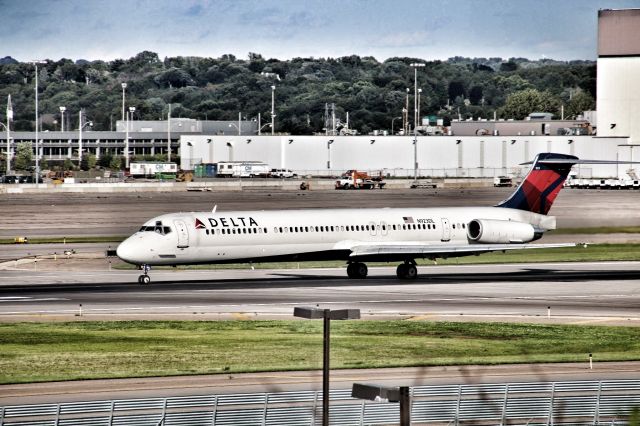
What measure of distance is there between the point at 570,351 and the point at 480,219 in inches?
1248

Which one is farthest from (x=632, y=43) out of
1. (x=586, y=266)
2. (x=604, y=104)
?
(x=586, y=266)

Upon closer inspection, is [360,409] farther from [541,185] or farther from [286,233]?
[541,185]

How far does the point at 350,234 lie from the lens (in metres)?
82.0

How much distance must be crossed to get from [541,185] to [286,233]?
20.8m

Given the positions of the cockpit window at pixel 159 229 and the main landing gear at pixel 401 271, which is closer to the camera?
the cockpit window at pixel 159 229

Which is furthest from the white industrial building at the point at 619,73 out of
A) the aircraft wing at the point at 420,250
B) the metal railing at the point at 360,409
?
the metal railing at the point at 360,409

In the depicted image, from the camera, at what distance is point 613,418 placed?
39.6 metres

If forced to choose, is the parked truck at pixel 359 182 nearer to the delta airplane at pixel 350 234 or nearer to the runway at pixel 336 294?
the runway at pixel 336 294

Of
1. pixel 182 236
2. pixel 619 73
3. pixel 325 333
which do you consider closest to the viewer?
pixel 325 333

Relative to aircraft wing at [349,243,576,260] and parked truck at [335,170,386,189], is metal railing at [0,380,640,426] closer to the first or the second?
aircraft wing at [349,243,576,260]

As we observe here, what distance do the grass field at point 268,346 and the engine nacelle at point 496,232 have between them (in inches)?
932

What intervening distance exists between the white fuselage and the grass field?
640 inches

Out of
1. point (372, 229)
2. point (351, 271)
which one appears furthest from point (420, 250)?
point (351, 271)

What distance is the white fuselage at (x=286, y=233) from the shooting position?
77.0 m
